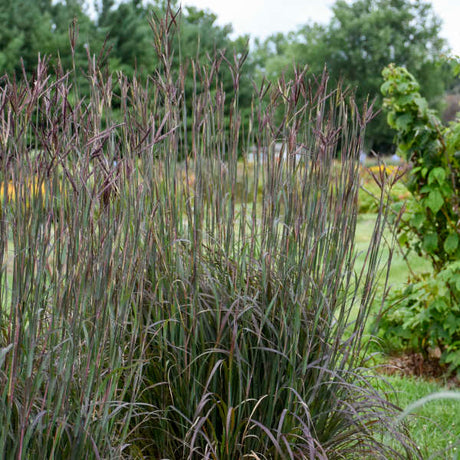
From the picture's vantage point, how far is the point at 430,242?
11.9 feet

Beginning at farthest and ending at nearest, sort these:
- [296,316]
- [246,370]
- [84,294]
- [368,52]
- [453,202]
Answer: [368,52]
[453,202]
[246,370]
[296,316]
[84,294]

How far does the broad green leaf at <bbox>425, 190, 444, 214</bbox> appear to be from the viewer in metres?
3.50

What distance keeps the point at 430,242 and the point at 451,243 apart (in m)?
0.16

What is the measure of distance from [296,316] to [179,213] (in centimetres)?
60

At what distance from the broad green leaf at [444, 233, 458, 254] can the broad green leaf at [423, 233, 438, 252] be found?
11 cm

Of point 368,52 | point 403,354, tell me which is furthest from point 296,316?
point 368,52

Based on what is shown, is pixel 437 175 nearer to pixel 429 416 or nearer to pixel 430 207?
pixel 430 207

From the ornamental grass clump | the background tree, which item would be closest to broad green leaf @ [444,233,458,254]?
the ornamental grass clump

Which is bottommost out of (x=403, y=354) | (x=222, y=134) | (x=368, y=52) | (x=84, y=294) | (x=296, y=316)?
(x=403, y=354)

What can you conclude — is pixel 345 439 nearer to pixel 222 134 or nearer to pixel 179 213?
pixel 179 213

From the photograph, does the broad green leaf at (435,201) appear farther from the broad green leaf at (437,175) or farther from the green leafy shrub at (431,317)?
the green leafy shrub at (431,317)

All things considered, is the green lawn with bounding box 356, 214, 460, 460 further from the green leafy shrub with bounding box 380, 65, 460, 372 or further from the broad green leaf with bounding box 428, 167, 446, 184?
the broad green leaf with bounding box 428, 167, 446, 184

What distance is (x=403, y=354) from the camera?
4.20 metres

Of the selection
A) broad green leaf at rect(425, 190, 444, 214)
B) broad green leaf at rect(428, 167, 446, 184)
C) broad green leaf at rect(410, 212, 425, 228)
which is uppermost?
broad green leaf at rect(428, 167, 446, 184)
